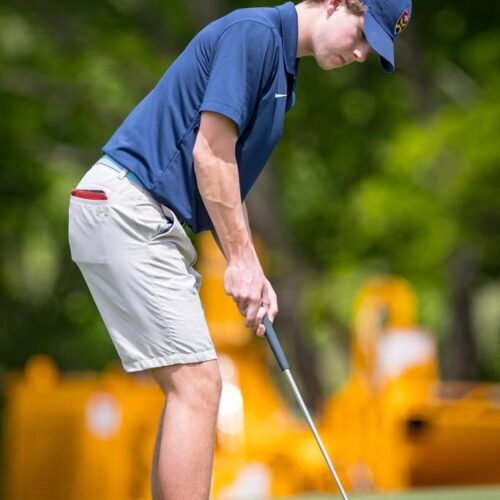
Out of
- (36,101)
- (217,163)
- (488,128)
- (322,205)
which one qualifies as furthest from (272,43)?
(322,205)

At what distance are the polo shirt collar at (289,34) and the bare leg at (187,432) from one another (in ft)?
2.90

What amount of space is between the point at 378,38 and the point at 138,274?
0.94 m

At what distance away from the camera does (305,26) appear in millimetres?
3988

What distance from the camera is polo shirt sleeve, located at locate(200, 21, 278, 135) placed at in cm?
376

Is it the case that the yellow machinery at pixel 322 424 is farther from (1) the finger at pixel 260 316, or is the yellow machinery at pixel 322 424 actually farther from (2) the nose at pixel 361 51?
(2) the nose at pixel 361 51

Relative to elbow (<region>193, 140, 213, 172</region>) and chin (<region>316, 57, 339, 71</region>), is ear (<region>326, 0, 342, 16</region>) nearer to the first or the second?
chin (<region>316, 57, 339, 71</region>)

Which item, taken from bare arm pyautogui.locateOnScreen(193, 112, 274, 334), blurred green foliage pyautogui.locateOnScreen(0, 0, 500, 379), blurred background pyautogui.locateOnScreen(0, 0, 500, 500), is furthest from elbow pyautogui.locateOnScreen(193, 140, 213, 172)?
blurred green foliage pyautogui.locateOnScreen(0, 0, 500, 379)

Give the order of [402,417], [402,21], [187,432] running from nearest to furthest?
1. [187,432]
2. [402,21]
3. [402,417]

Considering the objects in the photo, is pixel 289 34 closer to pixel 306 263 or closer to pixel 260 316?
pixel 260 316

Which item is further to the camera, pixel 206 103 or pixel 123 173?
pixel 123 173

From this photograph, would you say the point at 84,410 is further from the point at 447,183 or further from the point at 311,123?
the point at 311,123

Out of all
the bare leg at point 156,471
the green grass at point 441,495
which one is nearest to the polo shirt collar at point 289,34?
the bare leg at point 156,471

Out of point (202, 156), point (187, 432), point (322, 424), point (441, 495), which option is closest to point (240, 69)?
point (202, 156)

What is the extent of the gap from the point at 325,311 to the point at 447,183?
532 centimetres
